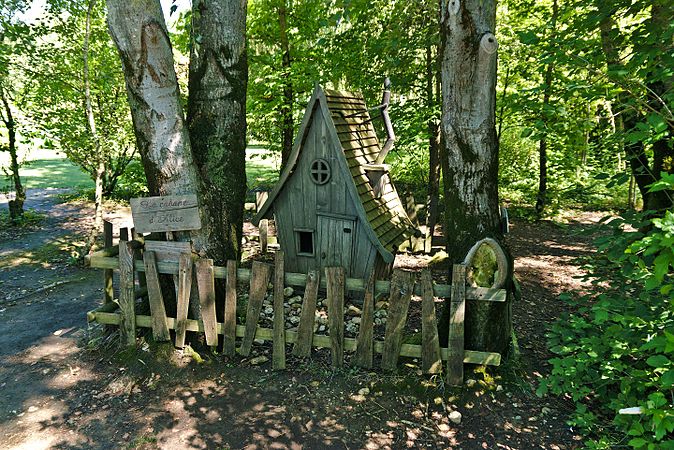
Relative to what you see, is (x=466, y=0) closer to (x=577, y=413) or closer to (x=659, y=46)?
(x=659, y=46)

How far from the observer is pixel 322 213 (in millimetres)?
6973

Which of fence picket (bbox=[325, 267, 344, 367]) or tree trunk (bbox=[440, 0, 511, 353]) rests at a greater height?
tree trunk (bbox=[440, 0, 511, 353])

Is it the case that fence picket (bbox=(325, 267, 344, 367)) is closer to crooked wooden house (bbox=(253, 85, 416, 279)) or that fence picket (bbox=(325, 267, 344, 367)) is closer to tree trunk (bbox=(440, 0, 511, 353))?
tree trunk (bbox=(440, 0, 511, 353))

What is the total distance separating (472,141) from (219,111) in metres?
3.15

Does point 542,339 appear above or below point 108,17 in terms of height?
below

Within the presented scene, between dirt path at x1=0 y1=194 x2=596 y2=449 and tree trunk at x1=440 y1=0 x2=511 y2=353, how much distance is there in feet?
2.10

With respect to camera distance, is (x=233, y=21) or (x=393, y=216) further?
(x=393, y=216)

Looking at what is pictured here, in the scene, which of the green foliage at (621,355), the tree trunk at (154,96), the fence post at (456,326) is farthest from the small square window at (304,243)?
the green foliage at (621,355)

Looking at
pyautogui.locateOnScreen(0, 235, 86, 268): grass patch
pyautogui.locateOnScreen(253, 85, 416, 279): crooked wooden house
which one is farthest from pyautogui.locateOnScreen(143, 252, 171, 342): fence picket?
pyautogui.locateOnScreen(0, 235, 86, 268): grass patch

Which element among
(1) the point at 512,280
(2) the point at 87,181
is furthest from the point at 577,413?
(2) the point at 87,181

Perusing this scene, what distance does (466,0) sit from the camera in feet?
13.7

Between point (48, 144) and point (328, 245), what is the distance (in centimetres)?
725

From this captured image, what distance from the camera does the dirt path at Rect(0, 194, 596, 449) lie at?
160 inches

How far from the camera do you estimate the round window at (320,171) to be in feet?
22.1
